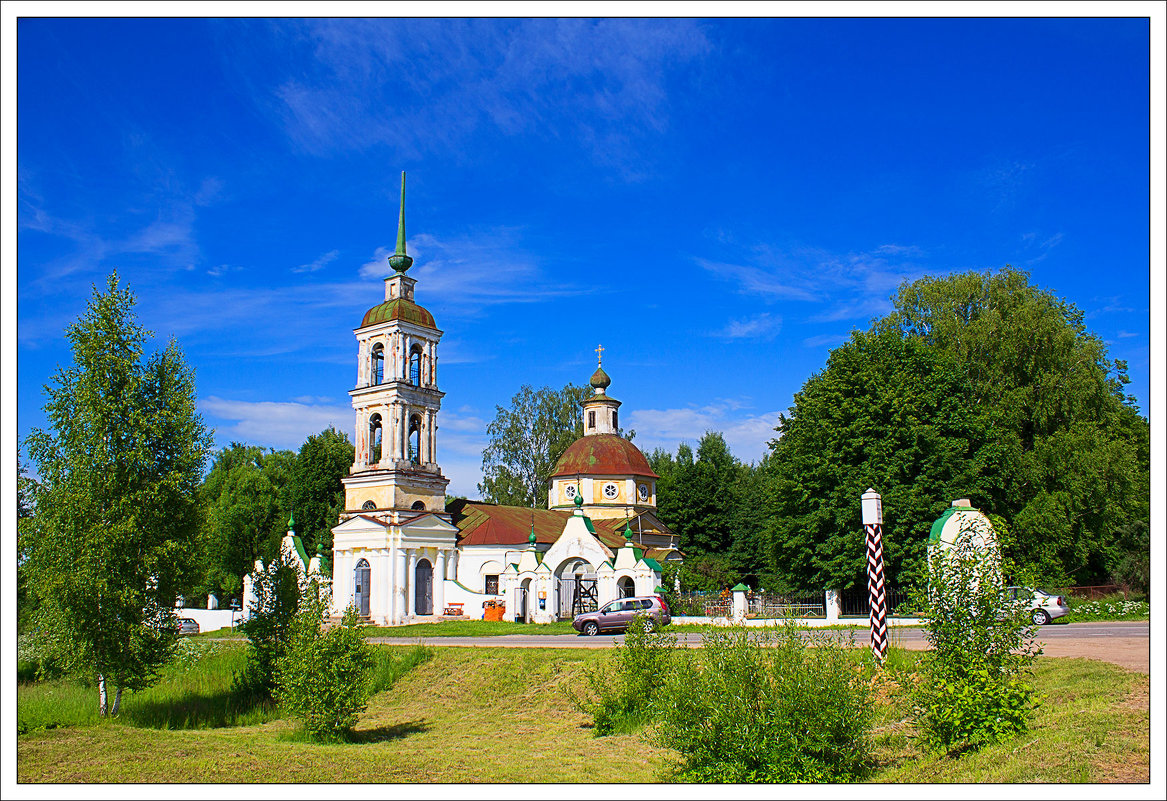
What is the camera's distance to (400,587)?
38.8 metres

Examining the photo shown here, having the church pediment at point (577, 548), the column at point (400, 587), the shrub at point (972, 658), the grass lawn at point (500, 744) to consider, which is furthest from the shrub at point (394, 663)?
the column at point (400, 587)

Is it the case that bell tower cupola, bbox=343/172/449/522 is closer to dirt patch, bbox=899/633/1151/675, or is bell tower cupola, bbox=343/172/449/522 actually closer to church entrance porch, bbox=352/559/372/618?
church entrance porch, bbox=352/559/372/618

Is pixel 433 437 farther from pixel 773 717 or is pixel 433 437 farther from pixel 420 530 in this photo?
pixel 773 717

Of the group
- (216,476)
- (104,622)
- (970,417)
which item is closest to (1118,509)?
(970,417)

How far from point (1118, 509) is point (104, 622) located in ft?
109

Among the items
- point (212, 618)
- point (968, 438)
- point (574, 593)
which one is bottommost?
point (212, 618)

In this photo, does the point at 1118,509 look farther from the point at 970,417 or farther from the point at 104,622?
the point at 104,622

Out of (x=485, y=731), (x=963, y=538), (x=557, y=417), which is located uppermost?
(x=557, y=417)

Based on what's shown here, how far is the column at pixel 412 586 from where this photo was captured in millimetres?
38875

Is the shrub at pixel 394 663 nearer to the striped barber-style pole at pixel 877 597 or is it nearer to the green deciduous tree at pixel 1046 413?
the striped barber-style pole at pixel 877 597

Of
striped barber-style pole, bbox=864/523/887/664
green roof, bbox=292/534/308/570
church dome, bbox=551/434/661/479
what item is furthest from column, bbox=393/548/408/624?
striped barber-style pole, bbox=864/523/887/664

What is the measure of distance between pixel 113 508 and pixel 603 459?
3426 cm

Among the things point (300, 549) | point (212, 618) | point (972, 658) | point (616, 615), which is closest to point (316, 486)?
point (212, 618)

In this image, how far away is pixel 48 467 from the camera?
17609mm
